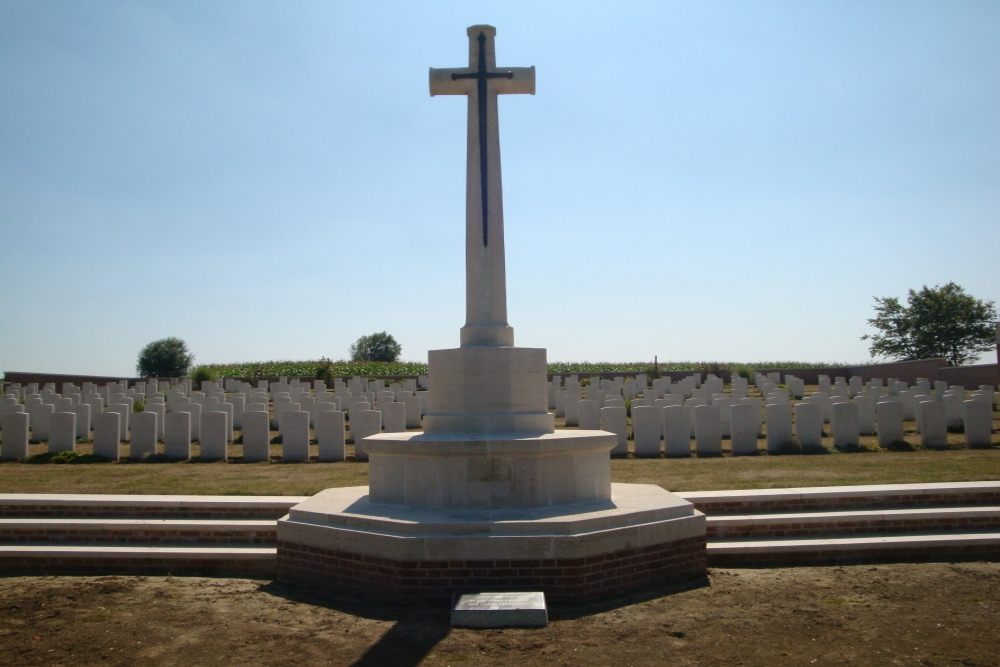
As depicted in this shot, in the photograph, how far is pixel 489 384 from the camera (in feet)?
20.1

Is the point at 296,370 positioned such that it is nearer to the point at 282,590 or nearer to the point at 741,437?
the point at 741,437

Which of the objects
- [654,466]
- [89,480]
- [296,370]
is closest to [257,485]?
[89,480]

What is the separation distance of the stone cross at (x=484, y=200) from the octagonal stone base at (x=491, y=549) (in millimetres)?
1776

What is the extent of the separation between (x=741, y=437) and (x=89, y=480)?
926 centimetres

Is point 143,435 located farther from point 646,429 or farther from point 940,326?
point 940,326

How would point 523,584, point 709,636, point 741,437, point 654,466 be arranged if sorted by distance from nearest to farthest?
point 709,636 → point 523,584 → point 654,466 → point 741,437

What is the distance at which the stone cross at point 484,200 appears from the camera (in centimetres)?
644

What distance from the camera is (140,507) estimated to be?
664 centimetres

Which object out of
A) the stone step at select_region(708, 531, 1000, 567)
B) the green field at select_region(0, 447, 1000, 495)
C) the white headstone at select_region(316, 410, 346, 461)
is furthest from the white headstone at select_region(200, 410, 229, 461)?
the stone step at select_region(708, 531, 1000, 567)

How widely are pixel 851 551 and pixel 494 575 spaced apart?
9.97ft

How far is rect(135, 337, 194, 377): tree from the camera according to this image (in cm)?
3234

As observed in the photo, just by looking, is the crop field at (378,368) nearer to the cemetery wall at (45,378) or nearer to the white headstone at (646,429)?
the cemetery wall at (45,378)

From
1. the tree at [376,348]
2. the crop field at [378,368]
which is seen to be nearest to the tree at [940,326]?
the crop field at [378,368]

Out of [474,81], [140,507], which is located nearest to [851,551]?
[474,81]
